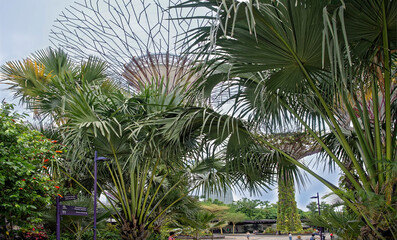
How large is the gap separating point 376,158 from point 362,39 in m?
1.52

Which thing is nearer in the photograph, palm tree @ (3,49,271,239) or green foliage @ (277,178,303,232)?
palm tree @ (3,49,271,239)

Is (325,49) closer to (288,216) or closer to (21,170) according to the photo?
(21,170)

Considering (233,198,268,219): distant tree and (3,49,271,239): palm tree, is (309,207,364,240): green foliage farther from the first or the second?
(233,198,268,219): distant tree

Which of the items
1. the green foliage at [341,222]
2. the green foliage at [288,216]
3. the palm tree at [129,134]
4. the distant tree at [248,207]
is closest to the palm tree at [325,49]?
the green foliage at [341,222]

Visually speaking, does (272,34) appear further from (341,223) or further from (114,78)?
(114,78)

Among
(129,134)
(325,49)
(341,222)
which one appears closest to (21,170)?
(129,134)

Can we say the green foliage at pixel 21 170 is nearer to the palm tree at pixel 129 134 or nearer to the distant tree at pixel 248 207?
the palm tree at pixel 129 134

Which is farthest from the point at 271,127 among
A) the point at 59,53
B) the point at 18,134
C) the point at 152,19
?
the point at 152,19

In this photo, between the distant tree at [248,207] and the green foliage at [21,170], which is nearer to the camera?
the green foliage at [21,170]

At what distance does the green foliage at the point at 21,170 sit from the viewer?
25.4ft

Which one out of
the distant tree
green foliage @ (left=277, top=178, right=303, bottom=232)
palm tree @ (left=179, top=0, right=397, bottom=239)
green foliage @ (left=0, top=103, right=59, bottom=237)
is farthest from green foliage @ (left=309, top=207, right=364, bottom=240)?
the distant tree

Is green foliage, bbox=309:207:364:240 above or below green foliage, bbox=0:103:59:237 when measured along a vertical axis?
below

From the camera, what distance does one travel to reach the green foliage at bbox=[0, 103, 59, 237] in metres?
7.74

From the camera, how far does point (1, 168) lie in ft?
25.7
